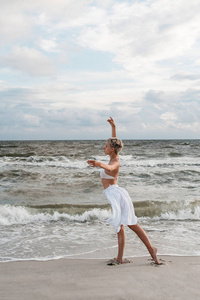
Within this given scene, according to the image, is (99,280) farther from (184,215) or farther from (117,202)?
(184,215)

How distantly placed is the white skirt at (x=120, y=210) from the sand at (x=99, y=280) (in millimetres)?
649

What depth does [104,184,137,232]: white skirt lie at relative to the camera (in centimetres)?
390

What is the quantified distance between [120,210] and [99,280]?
970 millimetres

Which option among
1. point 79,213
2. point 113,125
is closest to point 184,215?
point 79,213

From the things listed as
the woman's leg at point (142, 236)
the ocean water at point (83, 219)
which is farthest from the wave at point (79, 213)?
the woman's leg at point (142, 236)

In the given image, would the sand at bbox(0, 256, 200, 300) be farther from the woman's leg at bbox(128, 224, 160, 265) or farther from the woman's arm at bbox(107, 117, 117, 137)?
Result: the woman's arm at bbox(107, 117, 117, 137)

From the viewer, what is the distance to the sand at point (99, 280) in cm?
305

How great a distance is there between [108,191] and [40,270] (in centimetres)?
148

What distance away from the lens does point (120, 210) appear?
393 centimetres

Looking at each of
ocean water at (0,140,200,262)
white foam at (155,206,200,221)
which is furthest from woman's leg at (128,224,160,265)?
white foam at (155,206,200,221)

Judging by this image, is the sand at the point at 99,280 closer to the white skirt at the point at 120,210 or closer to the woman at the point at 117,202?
the woman at the point at 117,202

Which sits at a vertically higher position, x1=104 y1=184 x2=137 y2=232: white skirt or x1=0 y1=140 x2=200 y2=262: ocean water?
x1=104 y1=184 x2=137 y2=232: white skirt

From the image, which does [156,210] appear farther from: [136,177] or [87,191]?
[136,177]

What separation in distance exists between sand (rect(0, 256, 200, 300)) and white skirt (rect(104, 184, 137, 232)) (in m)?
0.65
